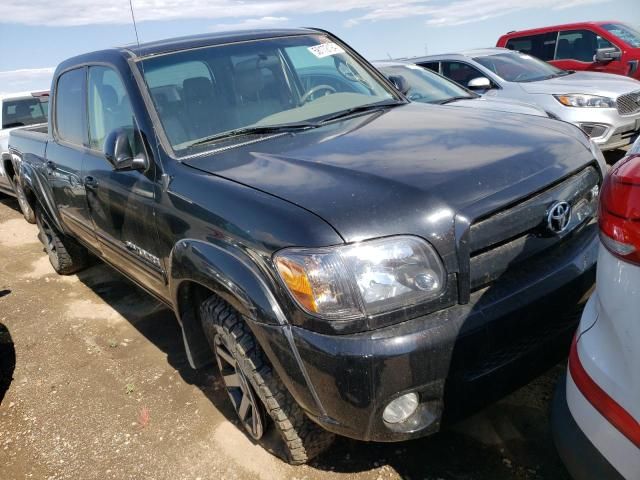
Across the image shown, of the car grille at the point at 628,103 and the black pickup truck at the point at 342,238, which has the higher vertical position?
the black pickup truck at the point at 342,238

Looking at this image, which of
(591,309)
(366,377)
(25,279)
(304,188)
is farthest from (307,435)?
(25,279)

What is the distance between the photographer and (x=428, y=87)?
246 inches

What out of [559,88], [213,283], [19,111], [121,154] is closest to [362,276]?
[213,283]

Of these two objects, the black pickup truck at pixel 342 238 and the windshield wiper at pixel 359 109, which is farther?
the windshield wiper at pixel 359 109

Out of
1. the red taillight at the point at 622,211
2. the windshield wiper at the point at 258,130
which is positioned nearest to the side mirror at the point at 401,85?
the windshield wiper at the point at 258,130

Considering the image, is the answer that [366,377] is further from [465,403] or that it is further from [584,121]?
[584,121]

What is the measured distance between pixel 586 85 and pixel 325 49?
4.77 m

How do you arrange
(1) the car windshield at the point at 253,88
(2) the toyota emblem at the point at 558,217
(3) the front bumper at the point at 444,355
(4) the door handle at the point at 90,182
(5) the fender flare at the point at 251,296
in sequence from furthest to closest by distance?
(4) the door handle at the point at 90,182 → (1) the car windshield at the point at 253,88 → (2) the toyota emblem at the point at 558,217 → (5) the fender flare at the point at 251,296 → (3) the front bumper at the point at 444,355

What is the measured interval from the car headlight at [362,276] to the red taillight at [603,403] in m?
0.48

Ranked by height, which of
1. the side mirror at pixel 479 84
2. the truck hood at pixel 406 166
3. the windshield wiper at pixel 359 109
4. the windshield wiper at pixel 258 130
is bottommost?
the side mirror at pixel 479 84

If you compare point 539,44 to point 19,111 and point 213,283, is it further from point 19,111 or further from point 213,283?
point 213,283

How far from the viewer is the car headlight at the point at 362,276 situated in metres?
1.75

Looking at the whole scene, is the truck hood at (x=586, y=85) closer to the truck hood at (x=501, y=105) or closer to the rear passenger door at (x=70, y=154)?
the truck hood at (x=501, y=105)

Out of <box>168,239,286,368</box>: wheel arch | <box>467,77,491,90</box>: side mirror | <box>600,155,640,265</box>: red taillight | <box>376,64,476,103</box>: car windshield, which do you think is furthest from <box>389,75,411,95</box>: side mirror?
<box>467,77,491,90</box>: side mirror
